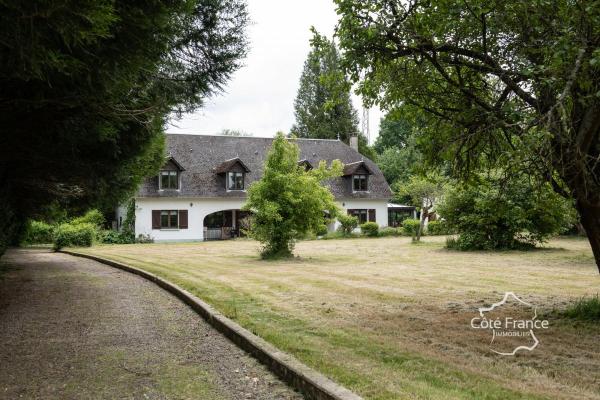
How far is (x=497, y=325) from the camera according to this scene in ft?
22.7

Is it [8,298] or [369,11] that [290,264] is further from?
[369,11]

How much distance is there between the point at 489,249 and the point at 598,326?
598 inches

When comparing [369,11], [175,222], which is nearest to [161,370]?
[369,11]

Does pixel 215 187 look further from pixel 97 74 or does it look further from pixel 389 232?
pixel 97 74

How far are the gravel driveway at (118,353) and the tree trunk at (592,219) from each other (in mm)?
4530

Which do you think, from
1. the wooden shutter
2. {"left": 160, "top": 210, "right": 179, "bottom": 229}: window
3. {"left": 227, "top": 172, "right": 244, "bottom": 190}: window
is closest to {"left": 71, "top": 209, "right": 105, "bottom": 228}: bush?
{"left": 160, "top": 210, "right": 179, "bottom": 229}: window

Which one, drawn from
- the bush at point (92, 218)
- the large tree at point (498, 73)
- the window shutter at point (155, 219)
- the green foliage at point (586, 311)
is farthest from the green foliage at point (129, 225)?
the green foliage at point (586, 311)

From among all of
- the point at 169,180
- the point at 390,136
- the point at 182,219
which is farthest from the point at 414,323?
the point at 390,136

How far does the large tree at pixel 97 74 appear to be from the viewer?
3805mm

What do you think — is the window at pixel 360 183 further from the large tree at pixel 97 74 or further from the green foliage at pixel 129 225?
the large tree at pixel 97 74

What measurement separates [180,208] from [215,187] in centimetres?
315

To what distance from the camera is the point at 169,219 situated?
3725 centimetres

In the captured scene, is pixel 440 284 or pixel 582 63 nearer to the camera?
pixel 582 63

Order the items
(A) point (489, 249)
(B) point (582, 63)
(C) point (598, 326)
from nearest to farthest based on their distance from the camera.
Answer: (B) point (582, 63), (C) point (598, 326), (A) point (489, 249)
